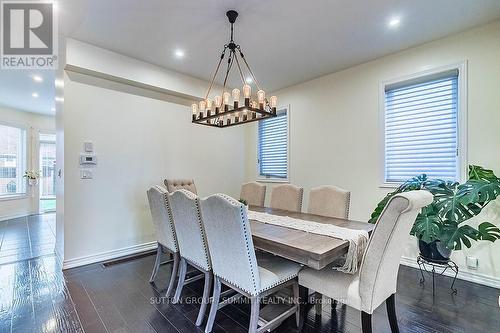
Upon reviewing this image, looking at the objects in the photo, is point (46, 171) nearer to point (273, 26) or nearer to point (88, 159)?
point (88, 159)

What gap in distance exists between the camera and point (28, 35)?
2.73 meters

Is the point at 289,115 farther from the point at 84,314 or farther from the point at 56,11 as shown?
the point at 84,314

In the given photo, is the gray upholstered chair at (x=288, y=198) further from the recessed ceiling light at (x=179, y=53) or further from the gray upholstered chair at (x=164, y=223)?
the recessed ceiling light at (x=179, y=53)

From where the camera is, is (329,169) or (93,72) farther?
(329,169)

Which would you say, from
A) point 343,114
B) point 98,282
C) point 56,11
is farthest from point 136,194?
point 343,114

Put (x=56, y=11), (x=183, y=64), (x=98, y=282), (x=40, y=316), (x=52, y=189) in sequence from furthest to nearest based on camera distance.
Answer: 1. (x=52, y=189)
2. (x=183, y=64)
3. (x=98, y=282)
4. (x=56, y=11)
5. (x=40, y=316)

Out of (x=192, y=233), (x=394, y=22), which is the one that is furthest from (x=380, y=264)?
(x=394, y=22)

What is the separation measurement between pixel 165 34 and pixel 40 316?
3037 millimetres

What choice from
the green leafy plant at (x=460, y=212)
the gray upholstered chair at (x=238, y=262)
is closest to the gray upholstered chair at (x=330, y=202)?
the green leafy plant at (x=460, y=212)

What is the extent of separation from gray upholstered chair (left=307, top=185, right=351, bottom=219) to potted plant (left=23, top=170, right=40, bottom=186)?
23.8 feet

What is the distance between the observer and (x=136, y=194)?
3691 mm

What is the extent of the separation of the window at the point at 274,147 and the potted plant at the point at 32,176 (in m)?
6.00

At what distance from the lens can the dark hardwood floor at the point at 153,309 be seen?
6.31 ft

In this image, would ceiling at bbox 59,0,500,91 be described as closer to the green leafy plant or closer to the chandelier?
the chandelier
